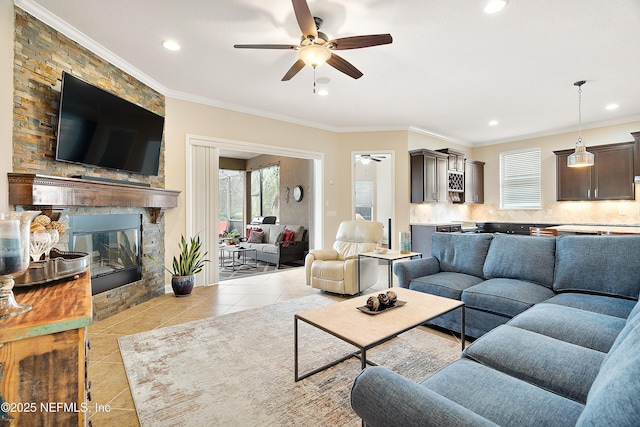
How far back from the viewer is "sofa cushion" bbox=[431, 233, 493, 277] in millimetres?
3105

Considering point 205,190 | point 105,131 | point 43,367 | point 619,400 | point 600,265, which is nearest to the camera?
point 619,400

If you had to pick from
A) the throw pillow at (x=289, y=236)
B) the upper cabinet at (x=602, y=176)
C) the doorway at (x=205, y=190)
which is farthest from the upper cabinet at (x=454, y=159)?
Result: the doorway at (x=205, y=190)

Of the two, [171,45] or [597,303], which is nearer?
[597,303]

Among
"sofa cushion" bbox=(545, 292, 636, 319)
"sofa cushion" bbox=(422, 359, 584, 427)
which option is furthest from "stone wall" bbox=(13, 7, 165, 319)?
"sofa cushion" bbox=(545, 292, 636, 319)

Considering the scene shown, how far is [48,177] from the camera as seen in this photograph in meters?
2.49

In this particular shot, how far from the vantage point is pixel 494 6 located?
246 centimetres

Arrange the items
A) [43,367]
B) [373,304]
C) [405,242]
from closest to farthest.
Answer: [43,367] → [373,304] → [405,242]

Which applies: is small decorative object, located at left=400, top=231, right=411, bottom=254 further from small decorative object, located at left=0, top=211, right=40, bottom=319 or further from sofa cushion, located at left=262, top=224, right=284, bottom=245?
small decorative object, located at left=0, top=211, right=40, bottom=319

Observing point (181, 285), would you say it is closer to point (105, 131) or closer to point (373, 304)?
point (105, 131)

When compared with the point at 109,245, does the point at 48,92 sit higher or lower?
higher

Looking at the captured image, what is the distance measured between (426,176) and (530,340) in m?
4.78

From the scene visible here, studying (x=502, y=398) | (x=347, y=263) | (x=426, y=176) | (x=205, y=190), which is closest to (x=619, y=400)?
(x=502, y=398)

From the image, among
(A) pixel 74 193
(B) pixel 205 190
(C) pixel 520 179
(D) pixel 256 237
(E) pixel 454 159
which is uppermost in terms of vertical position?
(E) pixel 454 159

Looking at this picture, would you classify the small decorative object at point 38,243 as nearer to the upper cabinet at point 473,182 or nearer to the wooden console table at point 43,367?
the wooden console table at point 43,367
